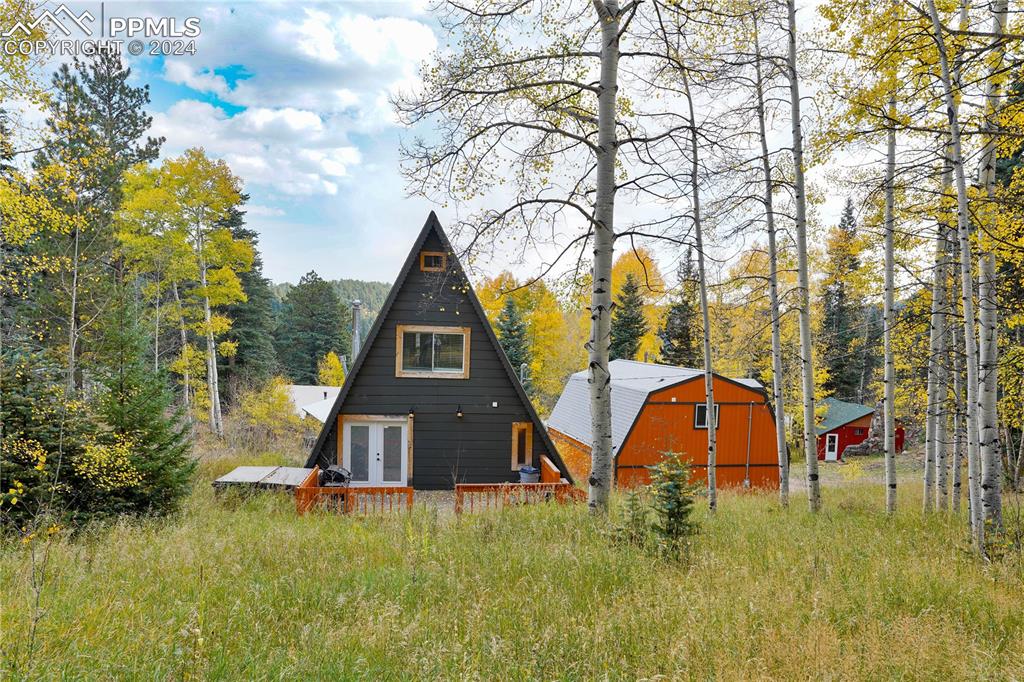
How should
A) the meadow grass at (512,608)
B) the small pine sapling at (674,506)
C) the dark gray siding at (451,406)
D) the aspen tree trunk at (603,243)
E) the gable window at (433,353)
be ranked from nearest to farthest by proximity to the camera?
the meadow grass at (512,608) → the small pine sapling at (674,506) → the aspen tree trunk at (603,243) → the dark gray siding at (451,406) → the gable window at (433,353)

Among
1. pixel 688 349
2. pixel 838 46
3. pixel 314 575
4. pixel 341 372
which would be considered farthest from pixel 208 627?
pixel 341 372

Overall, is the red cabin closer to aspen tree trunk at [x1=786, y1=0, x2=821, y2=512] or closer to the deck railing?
aspen tree trunk at [x1=786, y1=0, x2=821, y2=512]

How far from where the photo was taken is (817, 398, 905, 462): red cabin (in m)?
33.2

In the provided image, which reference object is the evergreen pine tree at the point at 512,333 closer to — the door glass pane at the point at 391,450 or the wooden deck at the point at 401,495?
the door glass pane at the point at 391,450

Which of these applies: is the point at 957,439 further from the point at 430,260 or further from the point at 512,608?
the point at 430,260

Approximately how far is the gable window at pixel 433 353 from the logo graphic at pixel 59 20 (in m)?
8.08

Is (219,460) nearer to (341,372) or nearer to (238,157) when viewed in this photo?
(238,157)

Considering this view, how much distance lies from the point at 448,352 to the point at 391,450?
3034 mm

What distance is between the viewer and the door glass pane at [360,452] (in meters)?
13.4

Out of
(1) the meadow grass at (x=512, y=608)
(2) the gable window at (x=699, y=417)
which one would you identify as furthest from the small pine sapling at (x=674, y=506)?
(2) the gable window at (x=699, y=417)

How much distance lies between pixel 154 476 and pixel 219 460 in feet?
21.9

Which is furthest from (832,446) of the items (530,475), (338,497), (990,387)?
(338,497)

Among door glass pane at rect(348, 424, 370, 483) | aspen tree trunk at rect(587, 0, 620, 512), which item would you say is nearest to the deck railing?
door glass pane at rect(348, 424, 370, 483)

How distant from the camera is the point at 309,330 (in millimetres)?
42719
